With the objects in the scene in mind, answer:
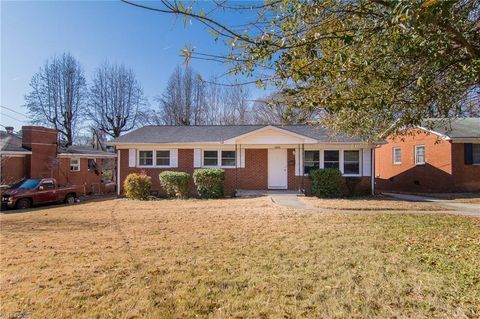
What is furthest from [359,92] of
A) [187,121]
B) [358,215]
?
[187,121]

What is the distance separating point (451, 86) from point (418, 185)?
16.4 meters

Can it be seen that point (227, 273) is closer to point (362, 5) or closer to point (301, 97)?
point (301, 97)

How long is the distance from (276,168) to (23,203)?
12984 millimetres

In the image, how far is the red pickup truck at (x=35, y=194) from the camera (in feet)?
48.8

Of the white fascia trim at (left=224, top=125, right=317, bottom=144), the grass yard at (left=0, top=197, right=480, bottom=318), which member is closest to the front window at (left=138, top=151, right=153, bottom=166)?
the white fascia trim at (left=224, top=125, right=317, bottom=144)

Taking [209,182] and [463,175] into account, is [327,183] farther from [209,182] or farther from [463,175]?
[463,175]

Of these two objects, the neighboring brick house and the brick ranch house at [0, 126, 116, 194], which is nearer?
the neighboring brick house

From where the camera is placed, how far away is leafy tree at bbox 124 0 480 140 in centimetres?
338

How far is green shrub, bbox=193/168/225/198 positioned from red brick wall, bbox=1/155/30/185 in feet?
35.0

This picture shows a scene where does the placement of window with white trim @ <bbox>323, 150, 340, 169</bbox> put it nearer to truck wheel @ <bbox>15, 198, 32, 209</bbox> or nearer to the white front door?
the white front door

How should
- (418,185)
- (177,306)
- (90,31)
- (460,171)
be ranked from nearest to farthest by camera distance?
(177,306)
(90,31)
(460,171)
(418,185)

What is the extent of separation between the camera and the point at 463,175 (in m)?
16.8

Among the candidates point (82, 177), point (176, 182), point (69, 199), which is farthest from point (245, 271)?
point (82, 177)

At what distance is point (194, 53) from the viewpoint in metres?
3.13
